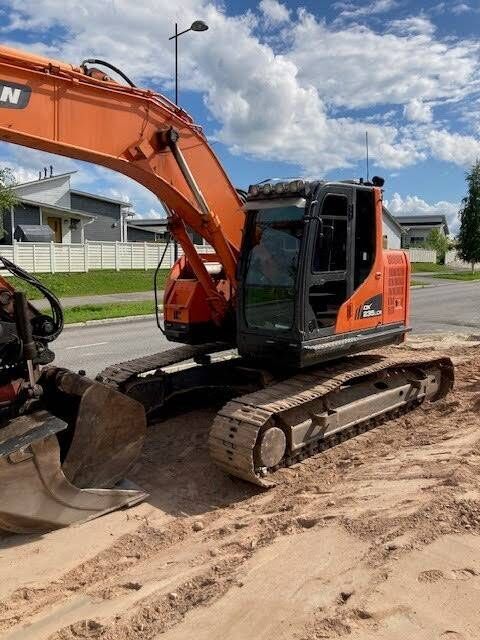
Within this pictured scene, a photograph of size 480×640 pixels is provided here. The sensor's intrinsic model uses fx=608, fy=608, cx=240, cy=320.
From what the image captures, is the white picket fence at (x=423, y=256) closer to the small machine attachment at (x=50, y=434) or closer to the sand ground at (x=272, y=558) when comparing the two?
the sand ground at (x=272, y=558)

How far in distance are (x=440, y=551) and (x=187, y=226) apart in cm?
392

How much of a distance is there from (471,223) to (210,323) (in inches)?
1646

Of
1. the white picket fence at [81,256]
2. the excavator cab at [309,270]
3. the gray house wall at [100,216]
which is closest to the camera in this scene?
the excavator cab at [309,270]

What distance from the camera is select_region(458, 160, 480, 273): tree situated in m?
44.0

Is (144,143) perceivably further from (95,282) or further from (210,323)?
(95,282)

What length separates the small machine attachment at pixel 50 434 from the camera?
4.32 meters

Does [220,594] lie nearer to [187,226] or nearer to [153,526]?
[153,526]

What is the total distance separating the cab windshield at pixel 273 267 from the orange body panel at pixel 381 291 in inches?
24.7

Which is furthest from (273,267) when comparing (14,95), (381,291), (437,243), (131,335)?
(437,243)

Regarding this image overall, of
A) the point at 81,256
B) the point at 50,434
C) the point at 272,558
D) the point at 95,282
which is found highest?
the point at 81,256

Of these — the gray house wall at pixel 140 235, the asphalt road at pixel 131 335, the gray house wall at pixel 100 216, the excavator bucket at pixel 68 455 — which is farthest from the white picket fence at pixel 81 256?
the gray house wall at pixel 140 235

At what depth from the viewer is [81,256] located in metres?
28.9

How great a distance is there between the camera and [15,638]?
3.36 metres

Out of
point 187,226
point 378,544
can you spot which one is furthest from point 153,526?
point 187,226
